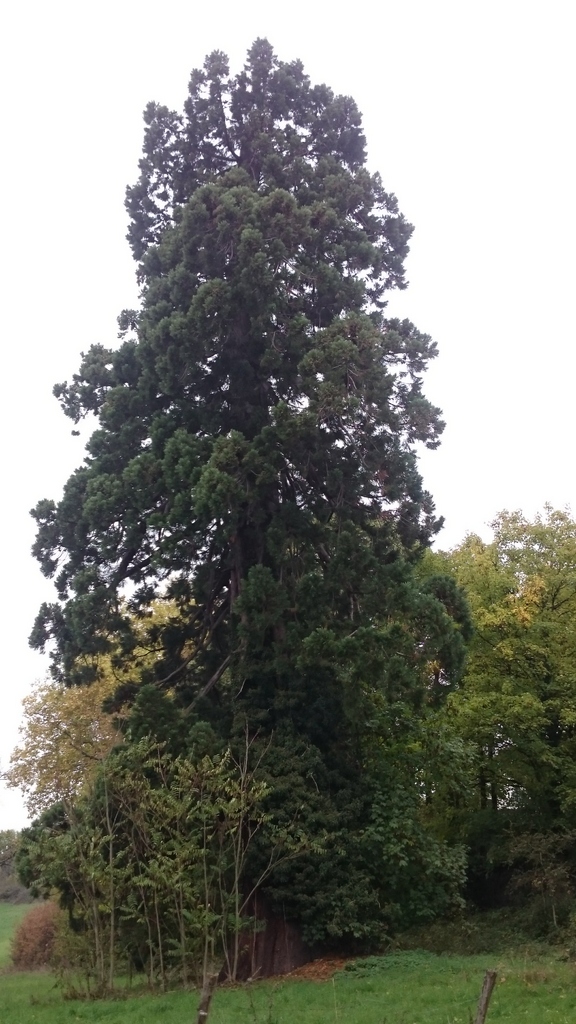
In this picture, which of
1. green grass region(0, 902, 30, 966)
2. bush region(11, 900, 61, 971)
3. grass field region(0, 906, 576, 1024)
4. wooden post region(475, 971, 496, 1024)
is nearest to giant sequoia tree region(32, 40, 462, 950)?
grass field region(0, 906, 576, 1024)

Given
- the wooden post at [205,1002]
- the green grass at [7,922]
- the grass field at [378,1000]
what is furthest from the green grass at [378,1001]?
the green grass at [7,922]

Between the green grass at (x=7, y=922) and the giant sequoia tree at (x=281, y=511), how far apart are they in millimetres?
19992

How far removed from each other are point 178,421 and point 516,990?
40.0 feet

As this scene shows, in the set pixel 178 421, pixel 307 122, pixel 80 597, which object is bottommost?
pixel 80 597

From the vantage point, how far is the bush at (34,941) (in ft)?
90.0

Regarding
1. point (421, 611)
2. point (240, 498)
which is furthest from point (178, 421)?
point (421, 611)

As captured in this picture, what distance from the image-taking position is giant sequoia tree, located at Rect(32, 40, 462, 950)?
614 inches

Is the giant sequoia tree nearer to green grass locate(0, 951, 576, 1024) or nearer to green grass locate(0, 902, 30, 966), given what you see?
green grass locate(0, 951, 576, 1024)

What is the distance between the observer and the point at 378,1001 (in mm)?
11828

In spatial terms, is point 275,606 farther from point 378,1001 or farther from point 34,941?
point 34,941

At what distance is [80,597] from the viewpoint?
57.0ft

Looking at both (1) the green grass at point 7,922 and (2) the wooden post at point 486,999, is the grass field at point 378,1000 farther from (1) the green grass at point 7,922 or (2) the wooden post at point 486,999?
(1) the green grass at point 7,922

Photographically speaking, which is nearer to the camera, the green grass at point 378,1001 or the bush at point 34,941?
the green grass at point 378,1001

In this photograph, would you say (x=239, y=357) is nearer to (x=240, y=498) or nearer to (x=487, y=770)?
(x=240, y=498)
